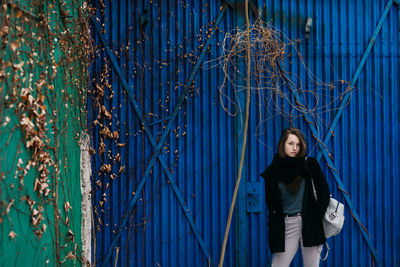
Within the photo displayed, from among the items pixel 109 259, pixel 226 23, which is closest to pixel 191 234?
pixel 109 259

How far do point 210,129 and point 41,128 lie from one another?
1.90 m

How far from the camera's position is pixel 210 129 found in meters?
5.15

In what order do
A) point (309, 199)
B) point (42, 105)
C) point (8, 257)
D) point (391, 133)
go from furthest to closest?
point (391, 133)
point (309, 199)
point (42, 105)
point (8, 257)

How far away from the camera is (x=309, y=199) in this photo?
166 inches

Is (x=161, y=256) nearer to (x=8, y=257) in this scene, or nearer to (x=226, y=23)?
(x=8, y=257)

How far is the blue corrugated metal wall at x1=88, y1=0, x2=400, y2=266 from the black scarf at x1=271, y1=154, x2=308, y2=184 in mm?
855

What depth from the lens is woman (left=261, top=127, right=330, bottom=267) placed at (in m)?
4.18

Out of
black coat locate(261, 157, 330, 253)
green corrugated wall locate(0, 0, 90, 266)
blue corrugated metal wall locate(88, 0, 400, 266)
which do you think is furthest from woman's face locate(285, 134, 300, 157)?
green corrugated wall locate(0, 0, 90, 266)

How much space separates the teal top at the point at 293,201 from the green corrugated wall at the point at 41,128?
81.9 inches

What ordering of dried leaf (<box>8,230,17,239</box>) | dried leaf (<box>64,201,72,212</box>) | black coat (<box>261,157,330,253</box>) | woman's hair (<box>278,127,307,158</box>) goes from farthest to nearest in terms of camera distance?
dried leaf (<box>64,201,72,212</box>) < woman's hair (<box>278,127,307,158</box>) < black coat (<box>261,157,330,253</box>) < dried leaf (<box>8,230,17,239</box>)

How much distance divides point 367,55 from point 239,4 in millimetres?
1504

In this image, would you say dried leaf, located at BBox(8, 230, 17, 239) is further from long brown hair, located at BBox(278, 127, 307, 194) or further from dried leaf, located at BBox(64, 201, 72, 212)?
long brown hair, located at BBox(278, 127, 307, 194)

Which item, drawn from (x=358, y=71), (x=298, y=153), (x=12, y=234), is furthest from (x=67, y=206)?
(x=358, y=71)

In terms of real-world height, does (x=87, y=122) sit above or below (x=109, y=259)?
above
